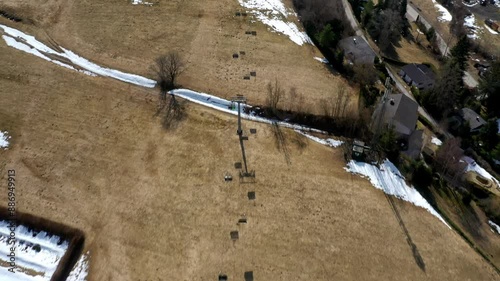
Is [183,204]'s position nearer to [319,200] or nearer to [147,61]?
[319,200]

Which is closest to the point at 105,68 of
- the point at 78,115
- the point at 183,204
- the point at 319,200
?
the point at 78,115

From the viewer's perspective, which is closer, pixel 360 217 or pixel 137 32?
pixel 360 217

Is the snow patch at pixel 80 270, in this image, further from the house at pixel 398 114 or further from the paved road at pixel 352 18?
the paved road at pixel 352 18

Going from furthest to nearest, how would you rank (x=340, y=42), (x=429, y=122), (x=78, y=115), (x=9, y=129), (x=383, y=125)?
1. (x=340, y=42)
2. (x=429, y=122)
3. (x=383, y=125)
4. (x=78, y=115)
5. (x=9, y=129)

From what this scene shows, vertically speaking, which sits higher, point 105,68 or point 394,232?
point 105,68

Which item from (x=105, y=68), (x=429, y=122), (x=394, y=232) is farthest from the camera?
(x=429, y=122)

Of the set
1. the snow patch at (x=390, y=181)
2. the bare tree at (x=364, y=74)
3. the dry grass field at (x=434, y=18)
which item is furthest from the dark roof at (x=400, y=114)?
the dry grass field at (x=434, y=18)

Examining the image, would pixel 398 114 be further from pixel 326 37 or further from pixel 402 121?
pixel 326 37
